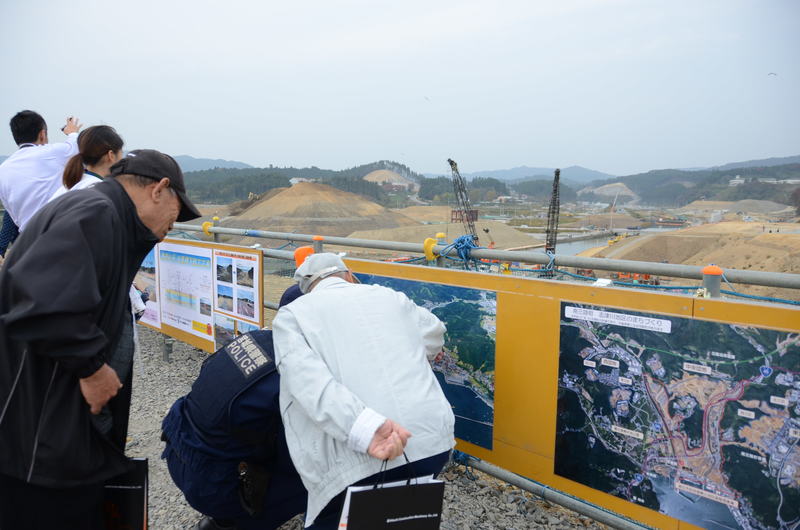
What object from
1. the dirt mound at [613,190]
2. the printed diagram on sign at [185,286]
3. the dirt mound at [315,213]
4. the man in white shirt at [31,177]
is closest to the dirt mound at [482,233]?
the dirt mound at [315,213]

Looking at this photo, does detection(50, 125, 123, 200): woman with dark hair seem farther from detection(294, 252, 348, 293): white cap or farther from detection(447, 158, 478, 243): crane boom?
detection(447, 158, 478, 243): crane boom

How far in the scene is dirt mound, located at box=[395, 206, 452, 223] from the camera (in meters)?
71.7

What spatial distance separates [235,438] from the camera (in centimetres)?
223

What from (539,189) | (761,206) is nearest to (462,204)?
(539,189)

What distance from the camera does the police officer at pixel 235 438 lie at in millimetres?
2164

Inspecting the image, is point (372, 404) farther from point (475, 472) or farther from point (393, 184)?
point (393, 184)

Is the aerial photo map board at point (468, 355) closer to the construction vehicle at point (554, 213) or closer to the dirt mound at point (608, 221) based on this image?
the construction vehicle at point (554, 213)

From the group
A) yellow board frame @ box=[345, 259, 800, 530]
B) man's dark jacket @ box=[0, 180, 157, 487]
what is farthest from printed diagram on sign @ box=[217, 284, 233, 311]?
man's dark jacket @ box=[0, 180, 157, 487]

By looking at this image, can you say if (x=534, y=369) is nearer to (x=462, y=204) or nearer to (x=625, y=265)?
(x=625, y=265)

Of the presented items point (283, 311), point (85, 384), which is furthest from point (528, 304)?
point (85, 384)

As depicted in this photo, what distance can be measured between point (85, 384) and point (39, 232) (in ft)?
1.75

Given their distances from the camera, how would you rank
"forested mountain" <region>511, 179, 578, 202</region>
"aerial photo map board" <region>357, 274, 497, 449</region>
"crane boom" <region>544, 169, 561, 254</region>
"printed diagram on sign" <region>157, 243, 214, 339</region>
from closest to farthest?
1. "aerial photo map board" <region>357, 274, 497, 449</region>
2. "printed diagram on sign" <region>157, 243, 214, 339</region>
3. "crane boom" <region>544, 169, 561, 254</region>
4. "forested mountain" <region>511, 179, 578, 202</region>

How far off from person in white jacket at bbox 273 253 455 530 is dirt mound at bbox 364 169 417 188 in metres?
77.5

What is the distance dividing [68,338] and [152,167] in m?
0.72
